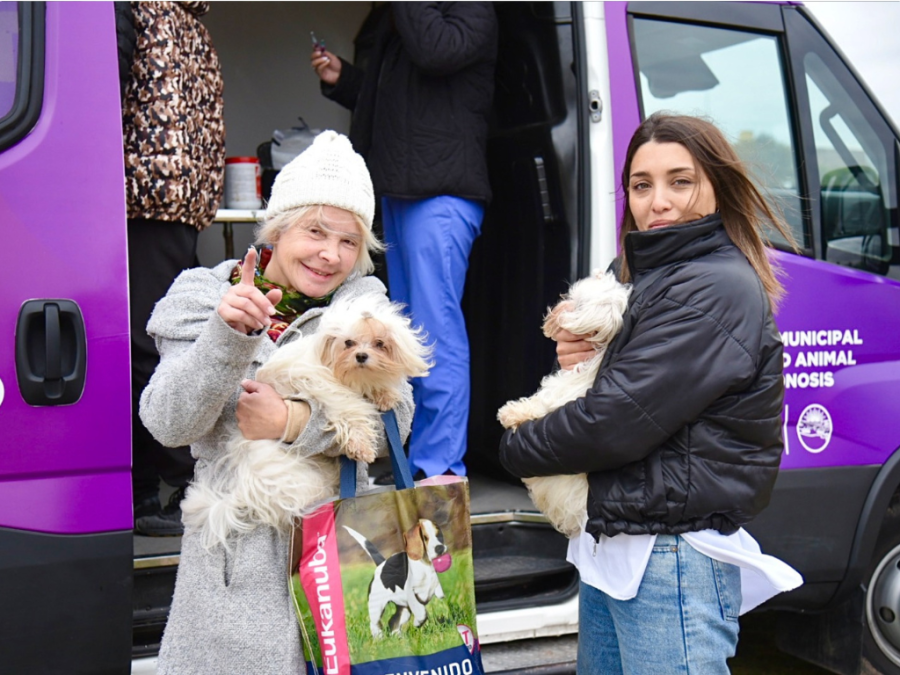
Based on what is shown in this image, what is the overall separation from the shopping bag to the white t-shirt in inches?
13.3

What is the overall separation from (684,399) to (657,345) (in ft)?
0.40

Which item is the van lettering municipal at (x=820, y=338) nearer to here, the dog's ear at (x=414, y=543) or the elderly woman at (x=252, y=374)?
the elderly woman at (x=252, y=374)

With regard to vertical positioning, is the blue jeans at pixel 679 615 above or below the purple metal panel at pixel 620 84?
below

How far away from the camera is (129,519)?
2240 mm

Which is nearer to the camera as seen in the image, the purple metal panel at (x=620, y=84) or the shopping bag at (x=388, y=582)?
the shopping bag at (x=388, y=582)

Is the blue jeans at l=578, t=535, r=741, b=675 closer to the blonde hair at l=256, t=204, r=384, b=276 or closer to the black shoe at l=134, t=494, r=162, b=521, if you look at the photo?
the blonde hair at l=256, t=204, r=384, b=276

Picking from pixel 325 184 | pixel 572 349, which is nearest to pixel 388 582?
pixel 572 349

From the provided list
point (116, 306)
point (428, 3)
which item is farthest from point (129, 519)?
point (428, 3)

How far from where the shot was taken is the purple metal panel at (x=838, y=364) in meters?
3.03

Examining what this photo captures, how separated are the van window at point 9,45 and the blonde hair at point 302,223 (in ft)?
2.41

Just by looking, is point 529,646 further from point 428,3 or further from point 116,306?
point 428,3

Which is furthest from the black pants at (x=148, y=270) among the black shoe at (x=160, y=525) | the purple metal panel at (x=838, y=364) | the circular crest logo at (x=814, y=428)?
the circular crest logo at (x=814, y=428)

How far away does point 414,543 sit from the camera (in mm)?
1752

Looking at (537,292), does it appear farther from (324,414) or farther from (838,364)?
(324,414)
